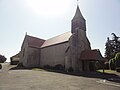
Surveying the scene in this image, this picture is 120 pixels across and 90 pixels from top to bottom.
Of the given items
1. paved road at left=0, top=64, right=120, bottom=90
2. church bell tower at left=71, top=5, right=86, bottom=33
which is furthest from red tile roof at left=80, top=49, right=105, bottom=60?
paved road at left=0, top=64, right=120, bottom=90

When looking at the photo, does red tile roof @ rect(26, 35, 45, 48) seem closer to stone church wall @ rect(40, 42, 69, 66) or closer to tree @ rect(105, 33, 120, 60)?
stone church wall @ rect(40, 42, 69, 66)

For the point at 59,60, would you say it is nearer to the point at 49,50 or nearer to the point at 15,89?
the point at 49,50

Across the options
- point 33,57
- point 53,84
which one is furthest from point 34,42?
point 53,84

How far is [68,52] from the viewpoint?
28500 mm

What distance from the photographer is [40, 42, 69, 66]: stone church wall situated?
101 ft

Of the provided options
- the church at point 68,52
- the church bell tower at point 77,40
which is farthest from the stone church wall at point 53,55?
the church bell tower at point 77,40

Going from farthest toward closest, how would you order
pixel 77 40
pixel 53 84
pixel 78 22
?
pixel 78 22
pixel 77 40
pixel 53 84

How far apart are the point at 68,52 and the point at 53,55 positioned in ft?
22.6

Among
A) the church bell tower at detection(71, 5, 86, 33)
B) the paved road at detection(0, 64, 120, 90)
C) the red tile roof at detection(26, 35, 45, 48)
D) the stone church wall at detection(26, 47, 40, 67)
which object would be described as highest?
the church bell tower at detection(71, 5, 86, 33)

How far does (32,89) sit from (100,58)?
70.0ft

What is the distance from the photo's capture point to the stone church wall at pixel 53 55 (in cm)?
3092

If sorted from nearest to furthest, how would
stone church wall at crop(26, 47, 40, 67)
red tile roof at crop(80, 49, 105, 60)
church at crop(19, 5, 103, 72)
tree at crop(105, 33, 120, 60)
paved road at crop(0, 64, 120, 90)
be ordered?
1. paved road at crop(0, 64, 120, 90)
2. red tile roof at crop(80, 49, 105, 60)
3. church at crop(19, 5, 103, 72)
4. stone church wall at crop(26, 47, 40, 67)
5. tree at crop(105, 33, 120, 60)

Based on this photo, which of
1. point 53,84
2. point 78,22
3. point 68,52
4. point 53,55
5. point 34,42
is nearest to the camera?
point 53,84

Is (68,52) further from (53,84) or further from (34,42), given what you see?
(53,84)
